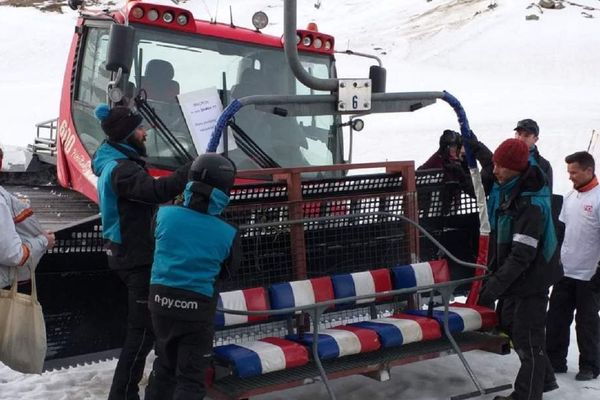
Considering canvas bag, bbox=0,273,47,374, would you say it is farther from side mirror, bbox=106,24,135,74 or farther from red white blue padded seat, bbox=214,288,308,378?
side mirror, bbox=106,24,135,74

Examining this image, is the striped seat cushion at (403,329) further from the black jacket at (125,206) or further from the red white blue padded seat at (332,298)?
the black jacket at (125,206)

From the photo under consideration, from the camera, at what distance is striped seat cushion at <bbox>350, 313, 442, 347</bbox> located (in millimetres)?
4973

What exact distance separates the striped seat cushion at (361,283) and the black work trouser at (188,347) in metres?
1.19

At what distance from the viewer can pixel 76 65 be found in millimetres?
6898

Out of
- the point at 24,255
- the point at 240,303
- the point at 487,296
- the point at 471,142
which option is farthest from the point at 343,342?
the point at 24,255

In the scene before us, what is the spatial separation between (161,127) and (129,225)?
145 cm

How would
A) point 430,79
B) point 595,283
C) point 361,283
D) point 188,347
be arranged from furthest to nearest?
point 430,79 → point 595,283 → point 361,283 → point 188,347

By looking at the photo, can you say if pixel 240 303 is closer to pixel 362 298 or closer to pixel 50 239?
pixel 362 298

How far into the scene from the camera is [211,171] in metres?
4.17

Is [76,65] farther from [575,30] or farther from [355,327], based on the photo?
[575,30]

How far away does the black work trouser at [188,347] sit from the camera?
4242mm

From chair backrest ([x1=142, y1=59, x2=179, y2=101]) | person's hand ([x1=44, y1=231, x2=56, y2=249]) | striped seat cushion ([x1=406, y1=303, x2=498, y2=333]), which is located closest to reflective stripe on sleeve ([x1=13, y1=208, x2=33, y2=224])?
person's hand ([x1=44, y1=231, x2=56, y2=249])

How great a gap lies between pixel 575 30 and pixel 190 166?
3539cm

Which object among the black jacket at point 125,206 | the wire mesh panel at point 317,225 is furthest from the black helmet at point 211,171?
the wire mesh panel at point 317,225
